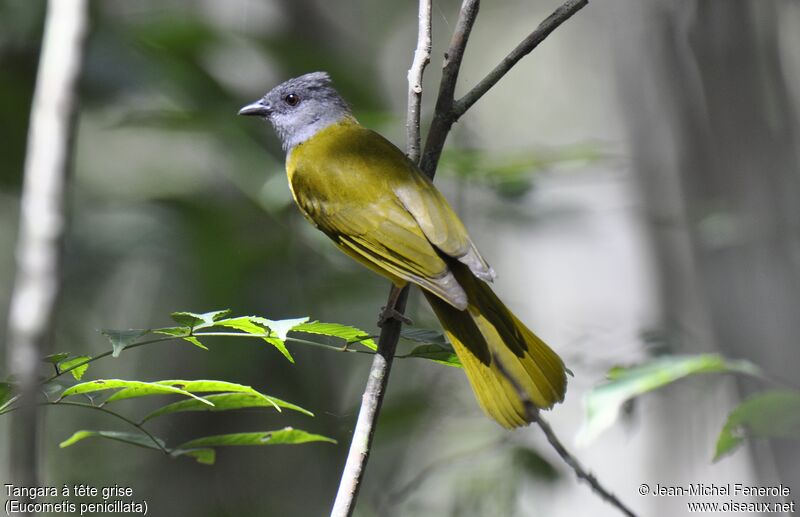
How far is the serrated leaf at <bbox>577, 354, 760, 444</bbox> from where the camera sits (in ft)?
5.39

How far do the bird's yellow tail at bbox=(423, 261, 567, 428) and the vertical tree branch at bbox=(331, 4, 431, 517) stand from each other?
0.61 feet

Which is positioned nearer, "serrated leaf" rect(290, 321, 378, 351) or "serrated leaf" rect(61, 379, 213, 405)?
"serrated leaf" rect(61, 379, 213, 405)

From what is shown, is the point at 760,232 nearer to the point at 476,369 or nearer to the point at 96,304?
the point at 476,369

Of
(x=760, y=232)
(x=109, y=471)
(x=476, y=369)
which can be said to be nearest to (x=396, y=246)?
(x=476, y=369)

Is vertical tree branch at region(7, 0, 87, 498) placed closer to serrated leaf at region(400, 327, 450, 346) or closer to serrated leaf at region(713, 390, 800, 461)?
serrated leaf at region(400, 327, 450, 346)

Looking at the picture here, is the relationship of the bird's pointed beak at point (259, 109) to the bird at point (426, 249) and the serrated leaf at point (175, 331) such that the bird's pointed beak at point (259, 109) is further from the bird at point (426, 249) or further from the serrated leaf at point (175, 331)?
the serrated leaf at point (175, 331)

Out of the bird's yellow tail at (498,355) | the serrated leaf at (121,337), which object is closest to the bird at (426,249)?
the bird's yellow tail at (498,355)

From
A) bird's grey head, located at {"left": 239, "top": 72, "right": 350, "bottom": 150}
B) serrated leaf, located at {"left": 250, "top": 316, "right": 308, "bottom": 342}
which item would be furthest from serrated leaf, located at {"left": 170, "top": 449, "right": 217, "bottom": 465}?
bird's grey head, located at {"left": 239, "top": 72, "right": 350, "bottom": 150}

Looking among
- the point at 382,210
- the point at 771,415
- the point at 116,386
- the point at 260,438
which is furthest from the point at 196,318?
the point at 382,210

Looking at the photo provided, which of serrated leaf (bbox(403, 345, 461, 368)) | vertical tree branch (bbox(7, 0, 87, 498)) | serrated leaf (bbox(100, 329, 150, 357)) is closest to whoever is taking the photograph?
vertical tree branch (bbox(7, 0, 87, 498))

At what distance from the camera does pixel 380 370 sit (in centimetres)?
198

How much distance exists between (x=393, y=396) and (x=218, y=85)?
1922 millimetres

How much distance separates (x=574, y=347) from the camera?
3789 millimetres

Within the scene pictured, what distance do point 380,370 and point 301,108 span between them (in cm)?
214
